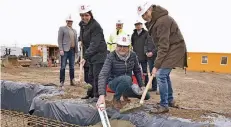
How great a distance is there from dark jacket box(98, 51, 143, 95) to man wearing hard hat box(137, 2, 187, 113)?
14.1 inches

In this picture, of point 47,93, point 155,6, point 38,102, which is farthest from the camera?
point 47,93

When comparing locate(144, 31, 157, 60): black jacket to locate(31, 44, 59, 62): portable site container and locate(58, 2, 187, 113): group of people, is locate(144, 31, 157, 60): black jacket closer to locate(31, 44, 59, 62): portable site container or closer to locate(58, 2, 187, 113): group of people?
locate(58, 2, 187, 113): group of people

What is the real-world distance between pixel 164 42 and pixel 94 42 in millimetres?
1219

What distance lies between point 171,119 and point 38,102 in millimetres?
2129

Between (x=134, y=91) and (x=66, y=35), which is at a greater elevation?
(x=66, y=35)

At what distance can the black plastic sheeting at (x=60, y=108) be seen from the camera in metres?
3.32

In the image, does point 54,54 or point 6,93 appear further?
point 54,54

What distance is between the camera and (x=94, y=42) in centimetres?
426

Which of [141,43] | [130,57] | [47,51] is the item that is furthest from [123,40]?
[47,51]

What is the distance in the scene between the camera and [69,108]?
4059 millimetres

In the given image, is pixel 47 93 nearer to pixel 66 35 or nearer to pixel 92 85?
pixel 92 85

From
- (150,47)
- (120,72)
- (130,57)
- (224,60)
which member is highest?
(150,47)

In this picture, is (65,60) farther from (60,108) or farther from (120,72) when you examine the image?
(120,72)

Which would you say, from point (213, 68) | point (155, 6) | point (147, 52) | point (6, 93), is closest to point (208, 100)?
point (147, 52)
